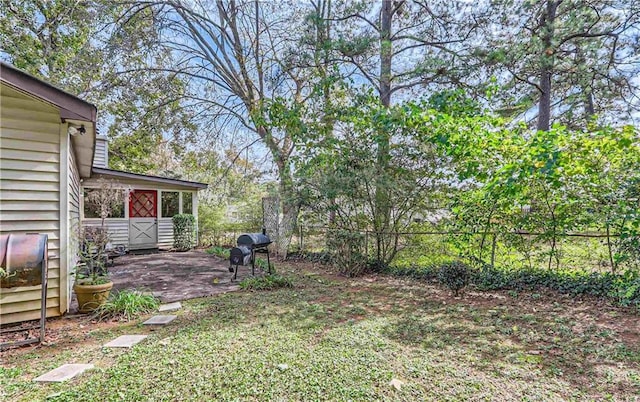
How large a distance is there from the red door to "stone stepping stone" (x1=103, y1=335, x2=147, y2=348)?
26.9 ft

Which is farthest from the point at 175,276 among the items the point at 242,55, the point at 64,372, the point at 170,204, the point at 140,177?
the point at 242,55

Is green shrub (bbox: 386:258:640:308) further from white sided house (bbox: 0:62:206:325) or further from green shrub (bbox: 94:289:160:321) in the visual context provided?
white sided house (bbox: 0:62:206:325)

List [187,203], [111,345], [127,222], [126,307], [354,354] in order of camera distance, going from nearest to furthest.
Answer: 1. [354,354]
2. [111,345]
3. [126,307]
4. [127,222]
5. [187,203]

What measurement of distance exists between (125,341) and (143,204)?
8.60 metres

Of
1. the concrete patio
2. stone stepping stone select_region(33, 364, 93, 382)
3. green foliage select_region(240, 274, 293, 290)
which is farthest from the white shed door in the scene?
stone stepping stone select_region(33, 364, 93, 382)

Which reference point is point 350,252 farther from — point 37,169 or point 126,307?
point 37,169

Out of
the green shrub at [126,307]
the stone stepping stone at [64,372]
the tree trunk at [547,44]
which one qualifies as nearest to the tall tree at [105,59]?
the green shrub at [126,307]

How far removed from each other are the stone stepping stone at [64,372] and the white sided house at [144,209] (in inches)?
311

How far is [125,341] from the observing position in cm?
303

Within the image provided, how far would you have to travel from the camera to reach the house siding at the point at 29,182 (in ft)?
10.8

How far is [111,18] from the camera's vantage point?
8492 mm

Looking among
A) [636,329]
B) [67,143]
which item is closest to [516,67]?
[636,329]

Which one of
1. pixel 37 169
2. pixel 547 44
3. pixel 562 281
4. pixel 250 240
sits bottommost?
pixel 562 281

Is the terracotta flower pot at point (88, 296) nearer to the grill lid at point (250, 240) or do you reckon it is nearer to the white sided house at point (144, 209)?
the grill lid at point (250, 240)
